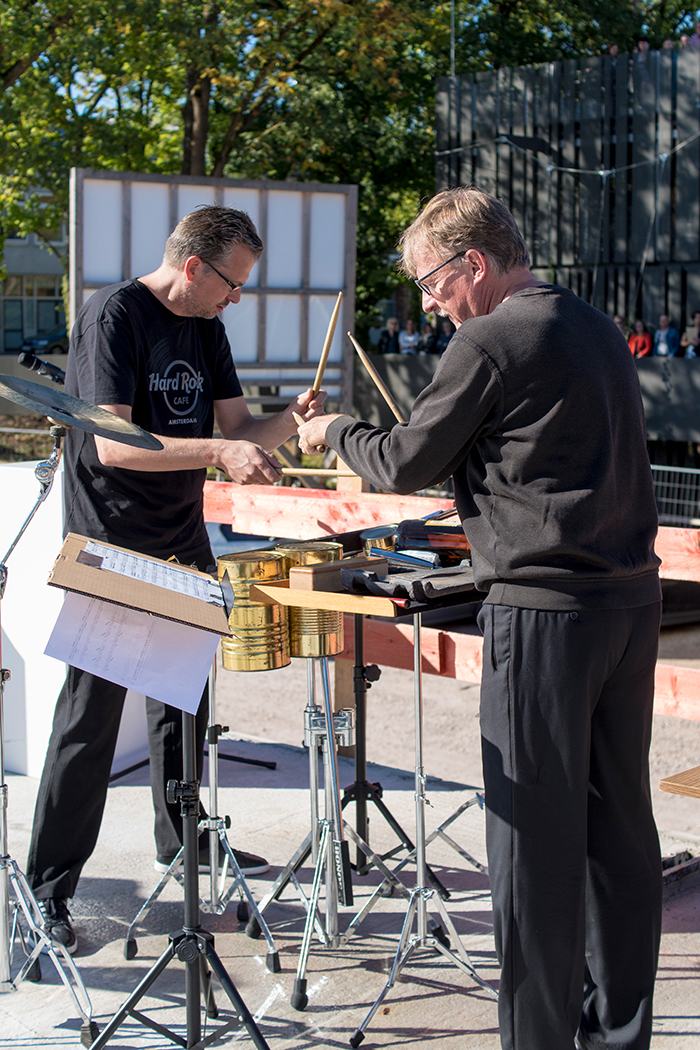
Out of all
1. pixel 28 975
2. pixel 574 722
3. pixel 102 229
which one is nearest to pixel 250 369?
pixel 102 229

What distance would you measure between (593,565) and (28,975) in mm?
1923

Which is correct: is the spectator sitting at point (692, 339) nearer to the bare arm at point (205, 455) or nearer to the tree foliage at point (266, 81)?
the tree foliage at point (266, 81)

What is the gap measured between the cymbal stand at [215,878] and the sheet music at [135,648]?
2.45 ft

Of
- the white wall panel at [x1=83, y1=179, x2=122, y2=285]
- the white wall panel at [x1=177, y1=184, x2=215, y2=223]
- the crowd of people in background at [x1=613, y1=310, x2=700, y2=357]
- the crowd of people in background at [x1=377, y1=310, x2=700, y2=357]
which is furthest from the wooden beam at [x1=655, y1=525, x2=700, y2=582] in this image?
the crowd of people in background at [x1=613, y1=310, x2=700, y2=357]

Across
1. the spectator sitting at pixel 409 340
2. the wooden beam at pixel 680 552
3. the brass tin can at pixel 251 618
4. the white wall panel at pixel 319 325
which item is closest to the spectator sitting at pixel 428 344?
the spectator sitting at pixel 409 340

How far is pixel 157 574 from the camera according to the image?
2250mm

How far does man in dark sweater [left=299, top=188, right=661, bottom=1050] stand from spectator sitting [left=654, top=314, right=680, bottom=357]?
13770 mm

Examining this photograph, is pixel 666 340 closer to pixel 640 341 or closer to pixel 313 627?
pixel 640 341

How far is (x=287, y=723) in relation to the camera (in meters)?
5.78

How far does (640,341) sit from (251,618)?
14.0 metres

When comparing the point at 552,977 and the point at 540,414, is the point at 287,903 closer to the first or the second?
the point at 552,977

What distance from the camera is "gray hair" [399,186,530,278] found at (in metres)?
2.24

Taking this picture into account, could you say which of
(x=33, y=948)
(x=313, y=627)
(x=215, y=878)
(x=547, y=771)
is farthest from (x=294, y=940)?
(x=547, y=771)

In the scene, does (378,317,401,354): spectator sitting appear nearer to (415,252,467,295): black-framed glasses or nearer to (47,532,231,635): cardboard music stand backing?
(415,252,467,295): black-framed glasses
